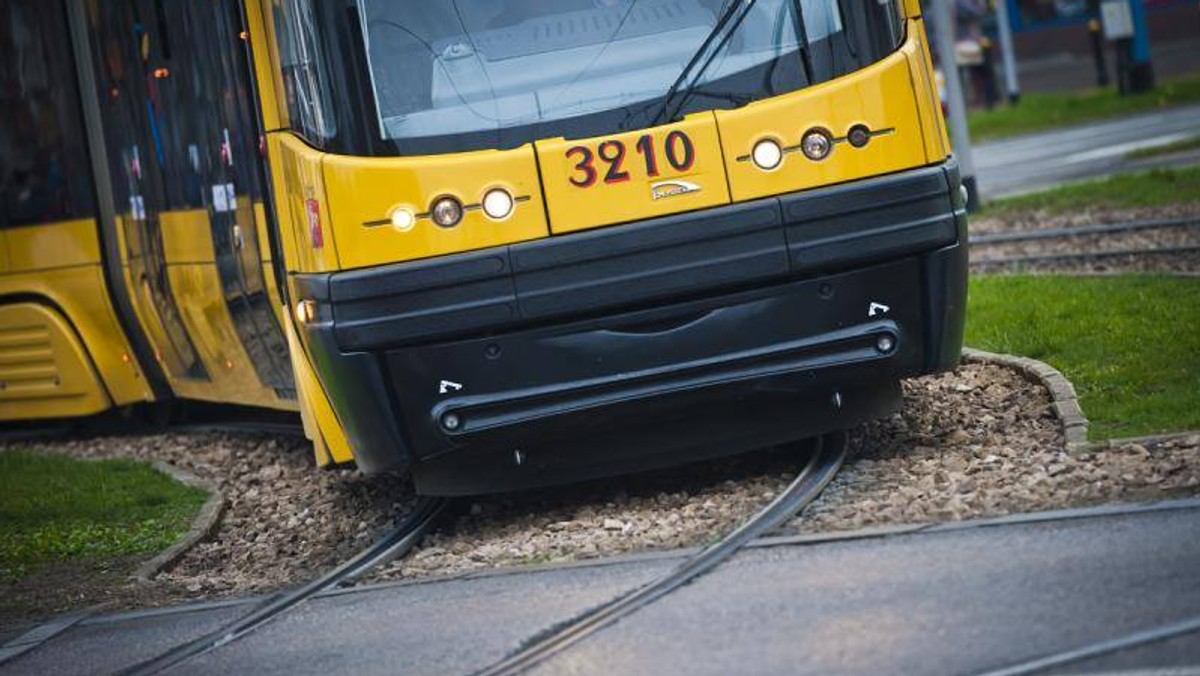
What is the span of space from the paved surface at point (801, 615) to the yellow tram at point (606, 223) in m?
1.06

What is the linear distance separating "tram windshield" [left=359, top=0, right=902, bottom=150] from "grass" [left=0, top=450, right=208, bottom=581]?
286 cm

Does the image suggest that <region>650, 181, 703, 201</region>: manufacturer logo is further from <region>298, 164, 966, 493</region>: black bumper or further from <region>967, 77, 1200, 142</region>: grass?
<region>967, 77, 1200, 142</region>: grass

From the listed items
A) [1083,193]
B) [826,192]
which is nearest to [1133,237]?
[1083,193]

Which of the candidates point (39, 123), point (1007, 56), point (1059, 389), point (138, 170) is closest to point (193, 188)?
point (138, 170)

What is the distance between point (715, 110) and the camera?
9.16m

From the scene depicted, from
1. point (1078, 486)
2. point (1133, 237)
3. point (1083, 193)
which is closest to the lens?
point (1078, 486)

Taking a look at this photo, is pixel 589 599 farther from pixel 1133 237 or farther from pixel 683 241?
pixel 1133 237

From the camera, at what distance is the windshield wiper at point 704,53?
9172mm

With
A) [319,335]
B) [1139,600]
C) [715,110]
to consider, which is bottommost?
[1139,600]

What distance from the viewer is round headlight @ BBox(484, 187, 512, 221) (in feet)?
29.7

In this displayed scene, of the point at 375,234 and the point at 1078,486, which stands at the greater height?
the point at 375,234

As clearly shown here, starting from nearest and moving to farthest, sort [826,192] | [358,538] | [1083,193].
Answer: [826,192] < [358,538] < [1083,193]

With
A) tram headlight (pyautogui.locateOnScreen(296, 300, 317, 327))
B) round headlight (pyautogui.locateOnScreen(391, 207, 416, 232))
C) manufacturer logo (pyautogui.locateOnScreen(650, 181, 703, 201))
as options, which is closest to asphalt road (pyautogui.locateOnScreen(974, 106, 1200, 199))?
tram headlight (pyautogui.locateOnScreen(296, 300, 317, 327))

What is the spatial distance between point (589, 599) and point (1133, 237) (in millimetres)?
10656
